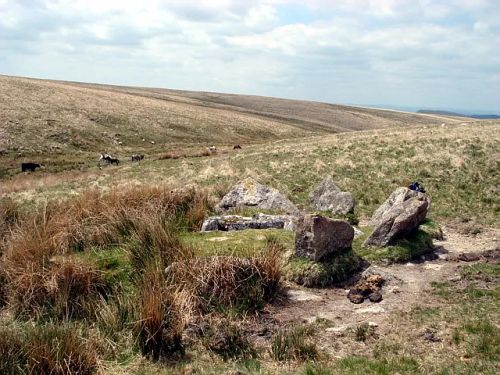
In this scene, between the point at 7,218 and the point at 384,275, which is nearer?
the point at 384,275

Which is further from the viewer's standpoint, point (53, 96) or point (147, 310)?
point (53, 96)

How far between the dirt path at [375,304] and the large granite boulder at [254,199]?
18.9ft

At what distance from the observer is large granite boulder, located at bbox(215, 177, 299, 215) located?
16.9m

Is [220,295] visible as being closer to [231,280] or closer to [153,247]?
[231,280]

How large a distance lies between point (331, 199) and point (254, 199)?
122 inches

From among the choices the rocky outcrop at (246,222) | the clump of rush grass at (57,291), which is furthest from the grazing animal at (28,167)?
the clump of rush grass at (57,291)

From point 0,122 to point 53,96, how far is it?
23144mm

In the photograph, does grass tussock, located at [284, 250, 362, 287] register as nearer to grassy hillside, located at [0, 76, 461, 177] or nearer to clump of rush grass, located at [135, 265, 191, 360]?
clump of rush grass, located at [135, 265, 191, 360]

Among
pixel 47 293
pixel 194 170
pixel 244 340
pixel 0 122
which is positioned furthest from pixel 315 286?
pixel 0 122

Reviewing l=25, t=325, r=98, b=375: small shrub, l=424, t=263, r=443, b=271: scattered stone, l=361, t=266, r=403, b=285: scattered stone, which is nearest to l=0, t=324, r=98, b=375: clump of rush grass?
l=25, t=325, r=98, b=375: small shrub

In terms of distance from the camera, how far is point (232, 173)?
27875 millimetres

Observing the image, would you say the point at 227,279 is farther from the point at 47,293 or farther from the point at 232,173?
the point at 232,173

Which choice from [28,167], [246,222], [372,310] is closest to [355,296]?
[372,310]

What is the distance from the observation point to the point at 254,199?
17.2 metres
